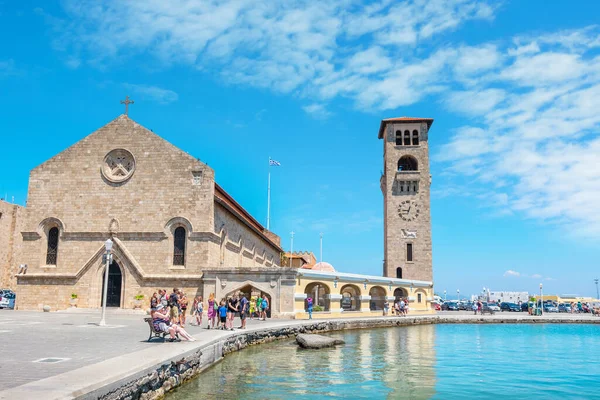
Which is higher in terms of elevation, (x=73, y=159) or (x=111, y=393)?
(x=73, y=159)

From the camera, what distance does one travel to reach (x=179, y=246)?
32.7 meters

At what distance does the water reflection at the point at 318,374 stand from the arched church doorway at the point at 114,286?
14213 millimetres

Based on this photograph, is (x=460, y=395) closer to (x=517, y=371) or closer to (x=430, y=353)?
(x=517, y=371)

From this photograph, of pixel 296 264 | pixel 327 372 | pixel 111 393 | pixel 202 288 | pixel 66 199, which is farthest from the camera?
pixel 296 264

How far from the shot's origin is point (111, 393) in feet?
28.3

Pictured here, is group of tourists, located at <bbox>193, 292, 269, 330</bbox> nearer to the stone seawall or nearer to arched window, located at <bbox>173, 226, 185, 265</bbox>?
the stone seawall

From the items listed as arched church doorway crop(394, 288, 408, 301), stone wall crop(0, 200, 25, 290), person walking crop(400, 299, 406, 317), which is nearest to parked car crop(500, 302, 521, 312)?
arched church doorway crop(394, 288, 408, 301)

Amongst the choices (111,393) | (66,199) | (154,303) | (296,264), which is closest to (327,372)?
(154,303)

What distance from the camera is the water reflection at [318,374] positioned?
12719 mm

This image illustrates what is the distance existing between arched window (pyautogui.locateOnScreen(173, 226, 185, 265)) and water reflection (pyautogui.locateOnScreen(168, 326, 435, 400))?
11781 mm

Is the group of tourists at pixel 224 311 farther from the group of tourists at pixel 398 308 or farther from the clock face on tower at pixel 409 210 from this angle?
the clock face on tower at pixel 409 210

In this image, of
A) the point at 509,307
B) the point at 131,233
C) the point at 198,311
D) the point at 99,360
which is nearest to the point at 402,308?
the point at 198,311

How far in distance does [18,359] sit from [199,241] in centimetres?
2084

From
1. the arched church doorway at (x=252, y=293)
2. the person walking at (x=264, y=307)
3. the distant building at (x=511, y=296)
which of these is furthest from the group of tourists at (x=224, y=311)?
the distant building at (x=511, y=296)
